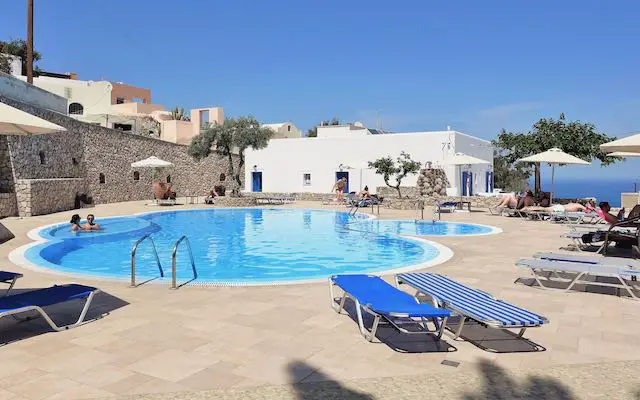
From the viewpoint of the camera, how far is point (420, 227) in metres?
15.7

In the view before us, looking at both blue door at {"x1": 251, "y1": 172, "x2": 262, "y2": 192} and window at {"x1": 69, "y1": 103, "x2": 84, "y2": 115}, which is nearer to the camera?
blue door at {"x1": 251, "y1": 172, "x2": 262, "y2": 192}

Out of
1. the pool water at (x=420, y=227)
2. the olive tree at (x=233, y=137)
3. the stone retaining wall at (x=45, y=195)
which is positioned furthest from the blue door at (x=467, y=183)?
the stone retaining wall at (x=45, y=195)

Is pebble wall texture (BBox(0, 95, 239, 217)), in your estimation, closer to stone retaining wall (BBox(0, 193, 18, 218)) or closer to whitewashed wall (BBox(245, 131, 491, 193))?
stone retaining wall (BBox(0, 193, 18, 218))

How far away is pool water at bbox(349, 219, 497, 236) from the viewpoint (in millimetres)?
14214

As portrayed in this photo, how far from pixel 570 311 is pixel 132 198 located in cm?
2652

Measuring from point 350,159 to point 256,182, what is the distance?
25.9 ft

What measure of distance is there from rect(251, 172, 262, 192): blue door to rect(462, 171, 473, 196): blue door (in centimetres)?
1416

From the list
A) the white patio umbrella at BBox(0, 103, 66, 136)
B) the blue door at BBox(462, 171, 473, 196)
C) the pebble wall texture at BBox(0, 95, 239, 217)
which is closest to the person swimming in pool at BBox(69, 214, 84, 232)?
the pebble wall texture at BBox(0, 95, 239, 217)

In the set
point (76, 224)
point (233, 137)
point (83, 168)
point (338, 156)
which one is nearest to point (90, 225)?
point (76, 224)

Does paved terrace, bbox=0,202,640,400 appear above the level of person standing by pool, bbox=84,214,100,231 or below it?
below

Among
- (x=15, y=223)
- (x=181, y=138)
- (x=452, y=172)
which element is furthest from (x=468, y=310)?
(x=181, y=138)

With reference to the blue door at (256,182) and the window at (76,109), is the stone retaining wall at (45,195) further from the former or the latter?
the window at (76,109)

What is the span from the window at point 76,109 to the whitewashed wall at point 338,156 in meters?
22.3

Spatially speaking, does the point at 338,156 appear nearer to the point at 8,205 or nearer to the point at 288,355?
the point at 8,205
